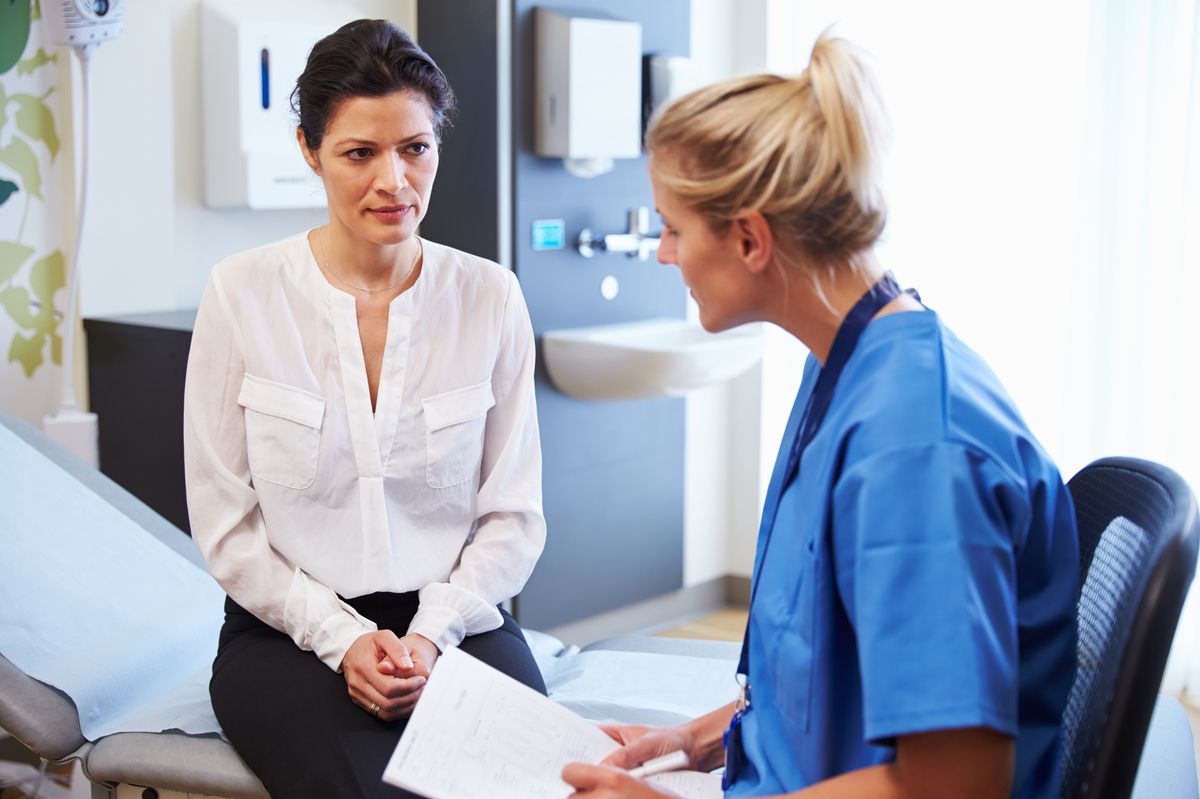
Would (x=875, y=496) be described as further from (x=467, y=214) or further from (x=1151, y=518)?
(x=467, y=214)

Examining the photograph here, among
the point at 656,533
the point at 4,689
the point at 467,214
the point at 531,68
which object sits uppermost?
the point at 531,68

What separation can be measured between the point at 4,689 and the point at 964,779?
121 cm

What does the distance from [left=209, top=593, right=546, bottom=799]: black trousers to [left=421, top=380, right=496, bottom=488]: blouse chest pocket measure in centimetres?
17

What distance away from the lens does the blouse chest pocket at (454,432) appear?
5.33 ft

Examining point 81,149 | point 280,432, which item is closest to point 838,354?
point 280,432

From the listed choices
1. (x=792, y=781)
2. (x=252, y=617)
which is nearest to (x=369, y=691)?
(x=252, y=617)

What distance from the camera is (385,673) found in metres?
1.45

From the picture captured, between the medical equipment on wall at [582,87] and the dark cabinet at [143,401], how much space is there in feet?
2.96

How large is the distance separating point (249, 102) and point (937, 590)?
7.06 feet

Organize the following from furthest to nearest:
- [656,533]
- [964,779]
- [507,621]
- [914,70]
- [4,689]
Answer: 1. [656,533]
2. [914,70]
3. [507,621]
4. [4,689]
5. [964,779]

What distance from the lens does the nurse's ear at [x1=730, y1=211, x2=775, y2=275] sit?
967 millimetres

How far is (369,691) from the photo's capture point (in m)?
1.43

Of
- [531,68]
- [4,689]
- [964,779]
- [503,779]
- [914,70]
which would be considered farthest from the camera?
[914,70]

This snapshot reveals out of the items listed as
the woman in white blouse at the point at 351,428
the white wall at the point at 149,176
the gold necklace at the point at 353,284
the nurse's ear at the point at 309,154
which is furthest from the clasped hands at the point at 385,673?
the white wall at the point at 149,176
